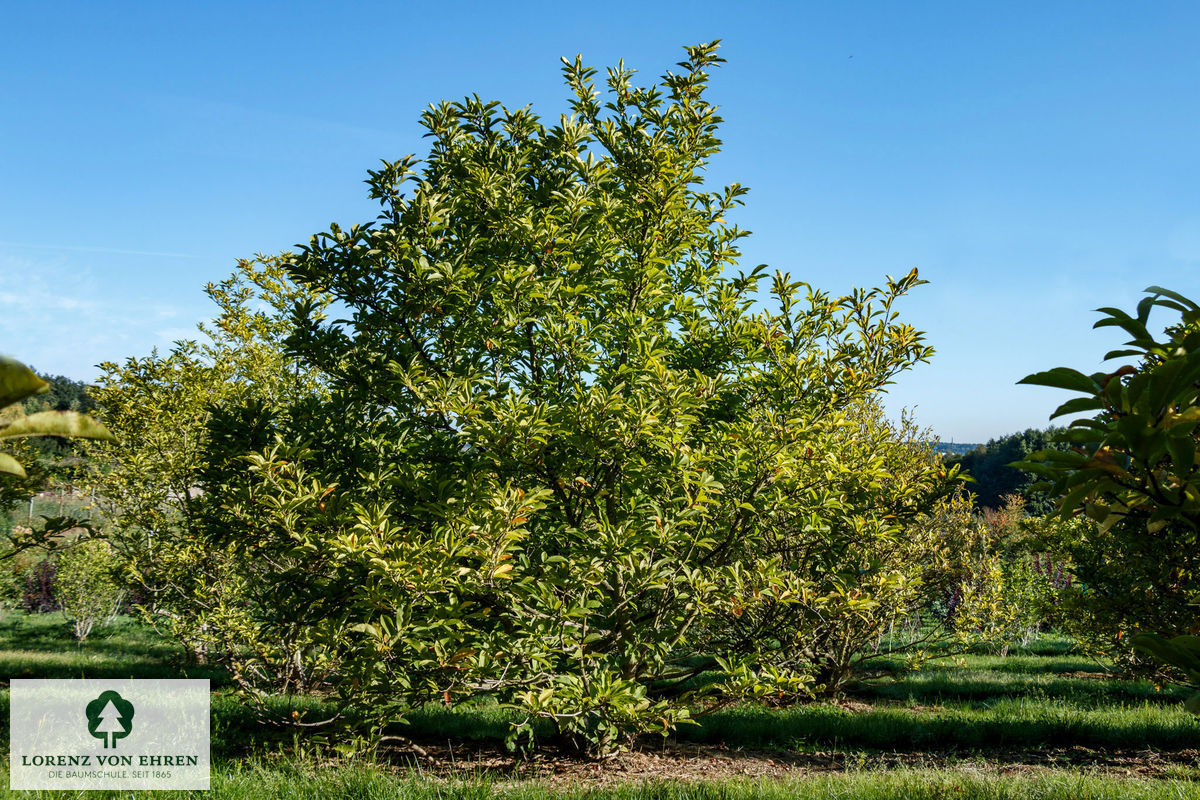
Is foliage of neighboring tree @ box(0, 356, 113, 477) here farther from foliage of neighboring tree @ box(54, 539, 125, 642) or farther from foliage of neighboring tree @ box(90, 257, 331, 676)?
foliage of neighboring tree @ box(54, 539, 125, 642)

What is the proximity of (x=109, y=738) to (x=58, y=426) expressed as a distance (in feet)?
19.6

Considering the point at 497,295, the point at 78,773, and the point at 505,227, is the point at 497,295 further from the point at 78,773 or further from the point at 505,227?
the point at 78,773

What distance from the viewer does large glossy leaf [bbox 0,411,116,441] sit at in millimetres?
1631

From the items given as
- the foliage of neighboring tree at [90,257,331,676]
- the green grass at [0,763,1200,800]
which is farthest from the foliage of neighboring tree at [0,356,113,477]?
the foliage of neighboring tree at [90,257,331,676]

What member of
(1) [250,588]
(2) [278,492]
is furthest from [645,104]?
(1) [250,588]

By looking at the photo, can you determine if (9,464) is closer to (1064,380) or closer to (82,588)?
(1064,380)

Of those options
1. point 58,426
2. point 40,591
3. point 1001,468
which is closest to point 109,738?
point 58,426

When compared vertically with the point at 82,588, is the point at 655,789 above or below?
above

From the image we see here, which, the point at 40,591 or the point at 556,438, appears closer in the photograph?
the point at 556,438

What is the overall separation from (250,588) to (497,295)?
7.40 meters

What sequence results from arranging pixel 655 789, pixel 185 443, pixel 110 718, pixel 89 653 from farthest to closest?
pixel 89 653 → pixel 185 443 → pixel 110 718 → pixel 655 789

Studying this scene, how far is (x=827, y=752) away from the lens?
6750 millimetres

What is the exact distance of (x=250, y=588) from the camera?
963 centimetres

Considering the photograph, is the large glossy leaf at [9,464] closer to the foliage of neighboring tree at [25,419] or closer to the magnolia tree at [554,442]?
the foliage of neighboring tree at [25,419]
